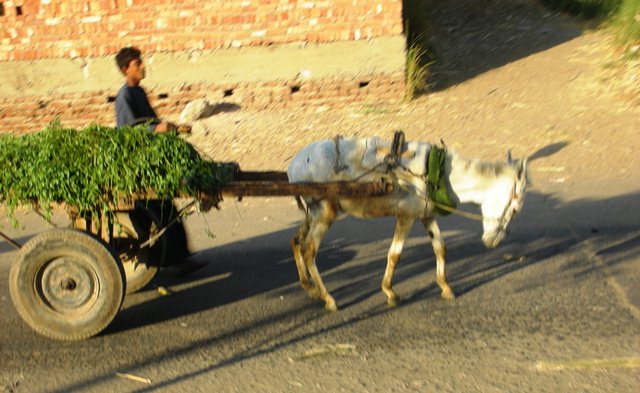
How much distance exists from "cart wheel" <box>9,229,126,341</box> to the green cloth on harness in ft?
7.41

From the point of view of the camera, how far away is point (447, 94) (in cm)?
1221

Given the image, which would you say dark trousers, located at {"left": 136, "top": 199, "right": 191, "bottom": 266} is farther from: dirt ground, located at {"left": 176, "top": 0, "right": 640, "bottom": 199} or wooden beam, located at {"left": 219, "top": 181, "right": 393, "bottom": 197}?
dirt ground, located at {"left": 176, "top": 0, "right": 640, "bottom": 199}

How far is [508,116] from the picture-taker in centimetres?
1131

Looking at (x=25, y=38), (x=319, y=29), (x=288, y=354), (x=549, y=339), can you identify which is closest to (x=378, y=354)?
(x=288, y=354)

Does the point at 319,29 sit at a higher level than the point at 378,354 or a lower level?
higher

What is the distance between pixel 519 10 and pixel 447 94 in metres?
4.72

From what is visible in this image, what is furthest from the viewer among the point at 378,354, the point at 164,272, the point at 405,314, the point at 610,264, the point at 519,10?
the point at 519,10

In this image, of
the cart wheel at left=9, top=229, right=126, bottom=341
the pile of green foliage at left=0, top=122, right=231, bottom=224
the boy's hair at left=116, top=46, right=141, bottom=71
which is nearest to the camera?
the pile of green foliage at left=0, top=122, right=231, bottom=224

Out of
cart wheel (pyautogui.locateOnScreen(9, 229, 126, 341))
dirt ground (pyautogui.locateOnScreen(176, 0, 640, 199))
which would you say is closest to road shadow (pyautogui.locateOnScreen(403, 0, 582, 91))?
dirt ground (pyautogui.locateOnScreen(176, 0, 640, 199))

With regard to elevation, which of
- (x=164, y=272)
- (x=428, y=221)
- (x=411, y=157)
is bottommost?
(x=164, y=272)

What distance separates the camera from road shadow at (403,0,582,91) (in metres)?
13.2

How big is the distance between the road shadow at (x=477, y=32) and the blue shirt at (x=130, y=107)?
634cm

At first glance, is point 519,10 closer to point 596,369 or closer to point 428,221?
point 428,221

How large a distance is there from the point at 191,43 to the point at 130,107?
567cm
